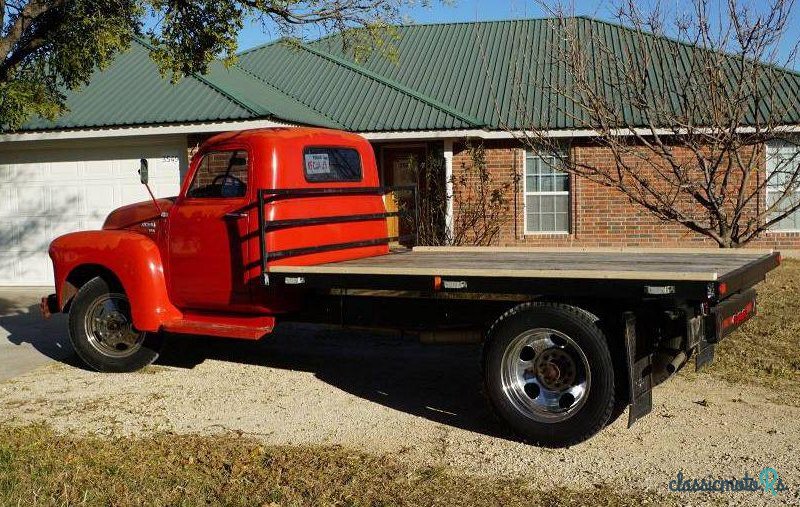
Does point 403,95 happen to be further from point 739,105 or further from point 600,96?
point 739,105

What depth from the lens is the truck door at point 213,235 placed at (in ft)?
23.8

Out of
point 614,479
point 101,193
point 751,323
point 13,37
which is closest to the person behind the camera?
point 614,479

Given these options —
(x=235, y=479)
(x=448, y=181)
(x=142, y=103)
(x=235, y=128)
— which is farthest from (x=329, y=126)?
(x=235, y=479)

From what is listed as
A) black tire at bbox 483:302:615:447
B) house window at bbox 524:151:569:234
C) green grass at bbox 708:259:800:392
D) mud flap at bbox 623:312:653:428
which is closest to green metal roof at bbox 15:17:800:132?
house window at bbox 524:151:569:234

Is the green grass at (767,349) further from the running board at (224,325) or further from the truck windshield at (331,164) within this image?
the running board at (224,325)

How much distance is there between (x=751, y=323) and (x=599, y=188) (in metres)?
6.70

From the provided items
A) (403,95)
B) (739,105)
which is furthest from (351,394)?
(403,95)

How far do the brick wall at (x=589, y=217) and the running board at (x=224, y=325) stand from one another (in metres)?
8.94

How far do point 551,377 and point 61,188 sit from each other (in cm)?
1160

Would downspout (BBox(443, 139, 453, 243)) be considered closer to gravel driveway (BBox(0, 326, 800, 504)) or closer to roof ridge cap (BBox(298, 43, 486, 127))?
roof ridge cap (BBox(298, 43, 486, 127))

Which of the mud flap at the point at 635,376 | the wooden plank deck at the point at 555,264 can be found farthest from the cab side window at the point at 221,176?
the mud flap at the point at 635,376

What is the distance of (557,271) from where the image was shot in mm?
5586

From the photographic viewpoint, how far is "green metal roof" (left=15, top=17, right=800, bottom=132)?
1402 centimetres

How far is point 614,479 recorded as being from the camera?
5.04 metres
